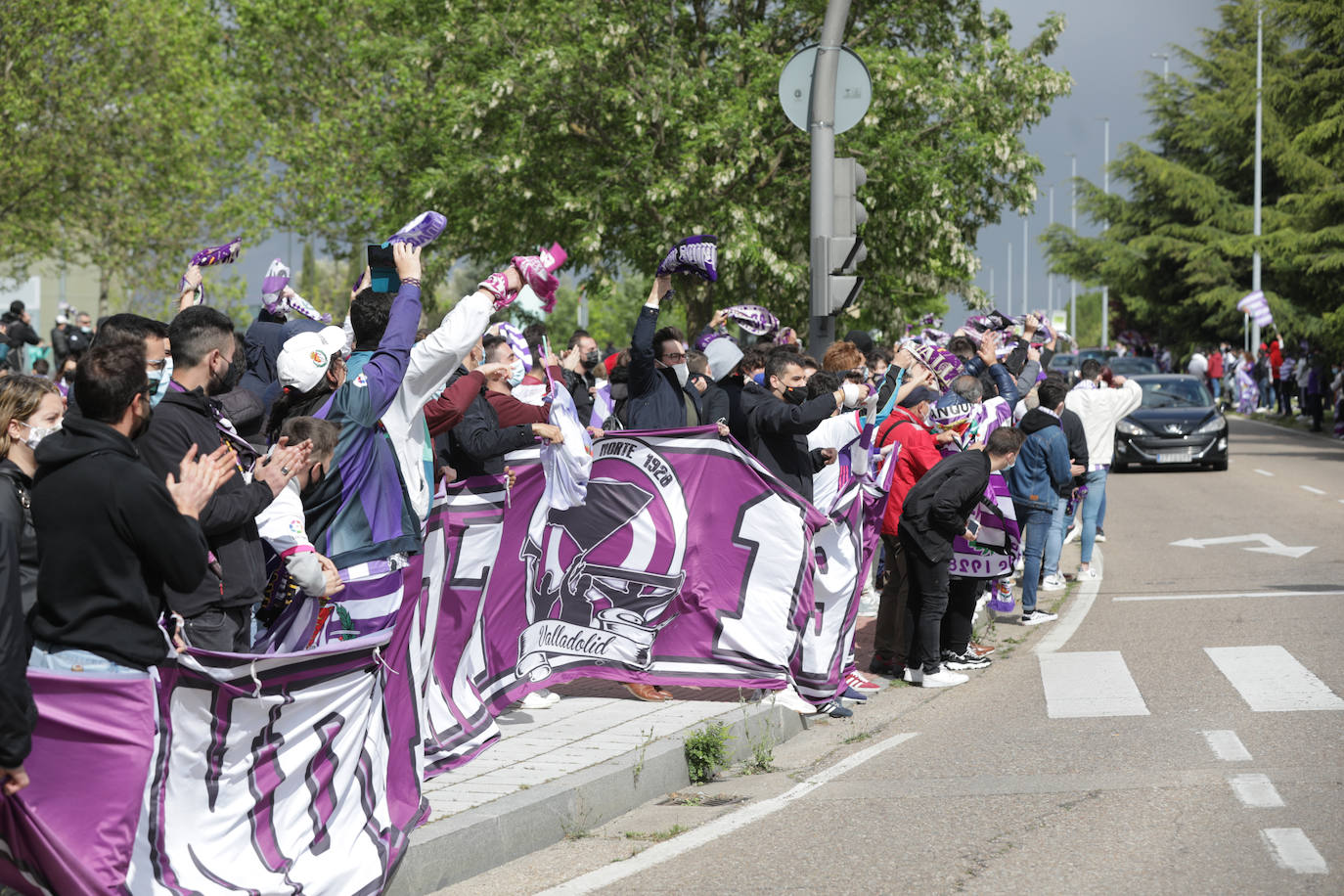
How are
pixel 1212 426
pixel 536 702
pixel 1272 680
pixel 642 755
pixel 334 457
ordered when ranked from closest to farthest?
pixel 334 457 → pixel 642 755 → pixel 536 702 → pixel 1272 680 → pixel 1212 426

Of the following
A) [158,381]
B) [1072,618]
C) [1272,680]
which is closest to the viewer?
[158,381]

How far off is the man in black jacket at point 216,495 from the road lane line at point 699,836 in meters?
1.46

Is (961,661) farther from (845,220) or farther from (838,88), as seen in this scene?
Answer: (838,88)

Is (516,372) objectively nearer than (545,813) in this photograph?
No

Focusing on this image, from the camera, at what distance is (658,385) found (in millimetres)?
9766

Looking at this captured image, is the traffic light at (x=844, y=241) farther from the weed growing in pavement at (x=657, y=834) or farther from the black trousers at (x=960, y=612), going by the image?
the weed growing in pavement at (x=657, y=834)

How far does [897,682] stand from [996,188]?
18989 millimetres

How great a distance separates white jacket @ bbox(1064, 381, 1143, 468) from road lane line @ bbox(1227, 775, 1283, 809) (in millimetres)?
7882

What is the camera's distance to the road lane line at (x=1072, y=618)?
1099cm

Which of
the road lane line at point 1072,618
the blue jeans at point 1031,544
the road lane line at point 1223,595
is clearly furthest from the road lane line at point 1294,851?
the road lane line at point 1223,595

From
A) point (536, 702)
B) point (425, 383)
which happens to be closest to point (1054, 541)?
point (536, 702)

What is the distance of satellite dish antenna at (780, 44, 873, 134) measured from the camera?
1212 cm

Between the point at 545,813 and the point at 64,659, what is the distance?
2.37m

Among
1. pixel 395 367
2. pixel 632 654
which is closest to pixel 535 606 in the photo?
pixel 632 654
